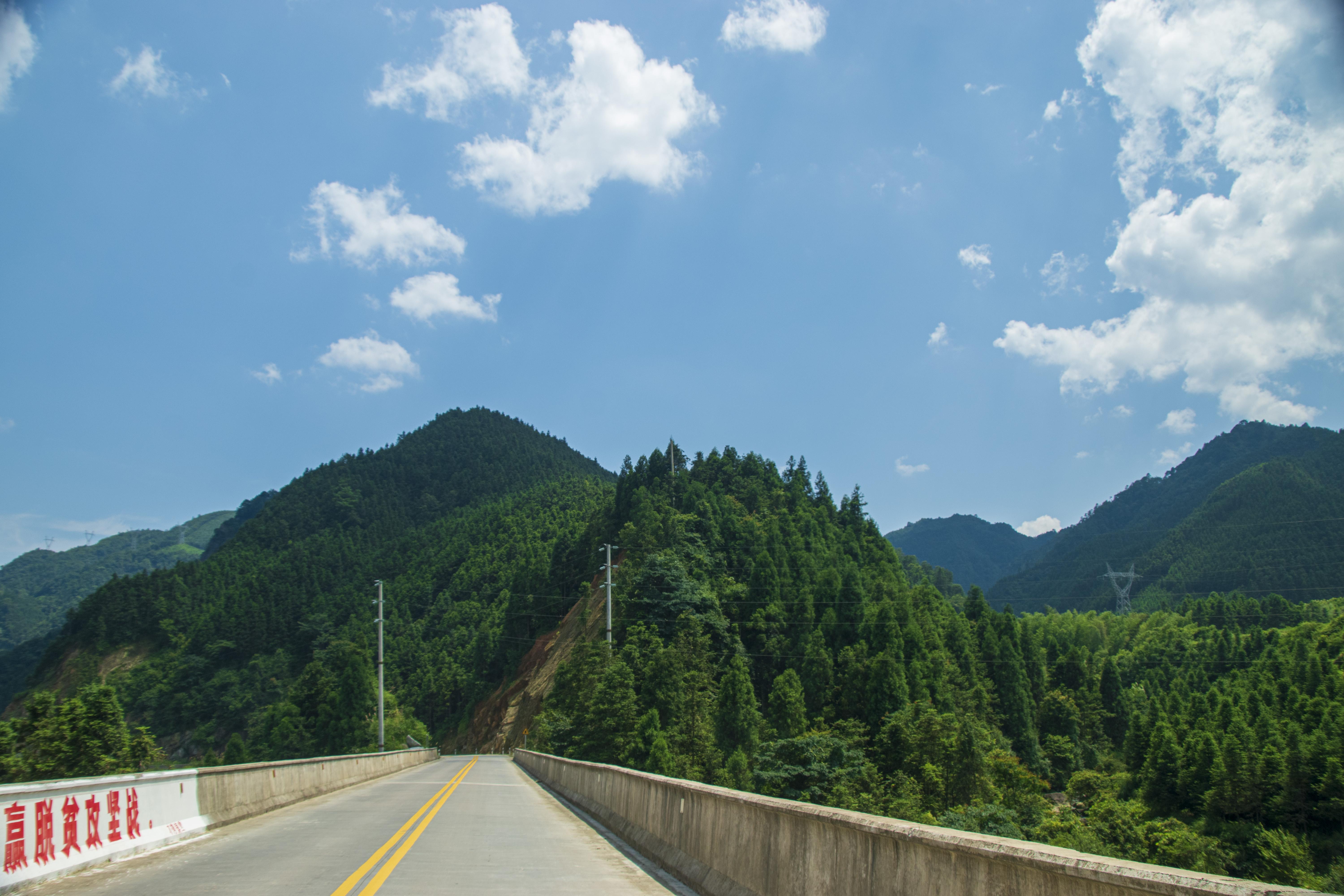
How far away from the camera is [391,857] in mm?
10961

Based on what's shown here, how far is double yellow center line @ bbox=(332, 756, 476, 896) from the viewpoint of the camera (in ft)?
28.3

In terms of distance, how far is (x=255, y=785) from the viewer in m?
17.9

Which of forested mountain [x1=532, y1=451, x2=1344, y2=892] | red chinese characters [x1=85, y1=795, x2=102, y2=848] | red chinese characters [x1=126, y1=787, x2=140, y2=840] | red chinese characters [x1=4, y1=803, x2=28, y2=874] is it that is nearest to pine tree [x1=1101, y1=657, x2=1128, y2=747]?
forested mountain [x1=532, y1=451, x2=1344, y2=892]

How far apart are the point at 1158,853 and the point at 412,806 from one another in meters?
82.3

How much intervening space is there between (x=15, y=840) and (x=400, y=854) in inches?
164

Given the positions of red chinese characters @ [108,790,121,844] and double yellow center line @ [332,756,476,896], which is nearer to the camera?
double yellow center line @ [332,756,476,896]

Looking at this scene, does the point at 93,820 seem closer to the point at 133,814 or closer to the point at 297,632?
the point at 133,814

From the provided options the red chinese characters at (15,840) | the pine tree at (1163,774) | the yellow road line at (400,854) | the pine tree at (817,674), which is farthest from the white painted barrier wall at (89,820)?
the pine tree at (1163,774)

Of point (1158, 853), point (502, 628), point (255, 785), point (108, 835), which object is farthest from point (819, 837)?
point (502, 628)

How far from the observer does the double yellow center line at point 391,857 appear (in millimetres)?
8625

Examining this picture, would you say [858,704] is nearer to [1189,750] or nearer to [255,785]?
[1189,750]

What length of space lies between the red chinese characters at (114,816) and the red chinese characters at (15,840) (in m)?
2.12

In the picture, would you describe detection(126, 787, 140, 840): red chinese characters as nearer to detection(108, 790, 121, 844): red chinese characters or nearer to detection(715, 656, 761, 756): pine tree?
detection(108, 790, 121, 844): red chinese characters

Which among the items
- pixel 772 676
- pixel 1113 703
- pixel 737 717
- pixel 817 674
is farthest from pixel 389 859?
pixel 1113 703
